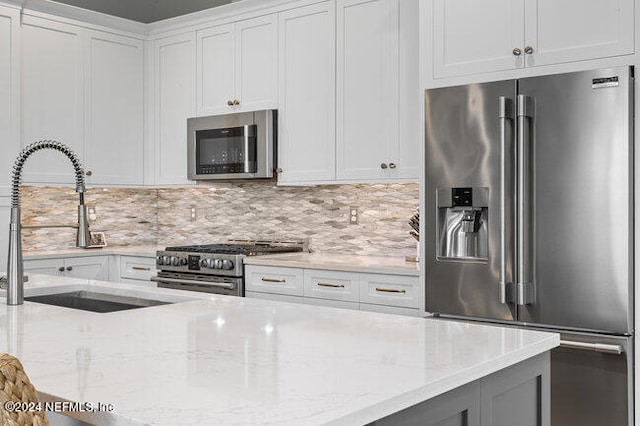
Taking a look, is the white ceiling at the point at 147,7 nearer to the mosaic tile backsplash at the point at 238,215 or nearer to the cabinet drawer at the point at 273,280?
the mosaic tile backsplash at the point at 238,215

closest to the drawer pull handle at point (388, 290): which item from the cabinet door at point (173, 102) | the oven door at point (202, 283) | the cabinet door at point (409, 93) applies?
the cabinet door at point (409, 93)

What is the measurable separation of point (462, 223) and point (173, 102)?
290 cm

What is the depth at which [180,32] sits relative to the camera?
538 cm

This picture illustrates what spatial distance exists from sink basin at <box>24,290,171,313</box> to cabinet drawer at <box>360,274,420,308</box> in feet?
5.06

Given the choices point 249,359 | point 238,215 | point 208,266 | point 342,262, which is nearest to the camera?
point 249,359

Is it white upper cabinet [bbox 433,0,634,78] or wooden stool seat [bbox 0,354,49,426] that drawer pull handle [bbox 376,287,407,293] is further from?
wooden stool seat [bbox 0,354,49,426]

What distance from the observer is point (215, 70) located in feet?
16.9

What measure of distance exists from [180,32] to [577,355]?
149 inches

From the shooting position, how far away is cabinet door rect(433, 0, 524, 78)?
3.32 metres

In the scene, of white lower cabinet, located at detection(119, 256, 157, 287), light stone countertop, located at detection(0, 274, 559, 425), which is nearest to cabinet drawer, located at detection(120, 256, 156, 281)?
white lower cabinet, located at detection(119, 256, 157, 287)

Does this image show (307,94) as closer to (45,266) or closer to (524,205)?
(524,205)

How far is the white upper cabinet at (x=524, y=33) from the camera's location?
3035 mm

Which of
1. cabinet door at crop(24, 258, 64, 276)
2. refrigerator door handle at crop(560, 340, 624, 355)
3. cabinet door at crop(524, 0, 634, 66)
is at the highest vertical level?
cabinet door at crop(524, 0, 634, 66)

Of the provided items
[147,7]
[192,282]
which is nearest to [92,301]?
[192,282]
